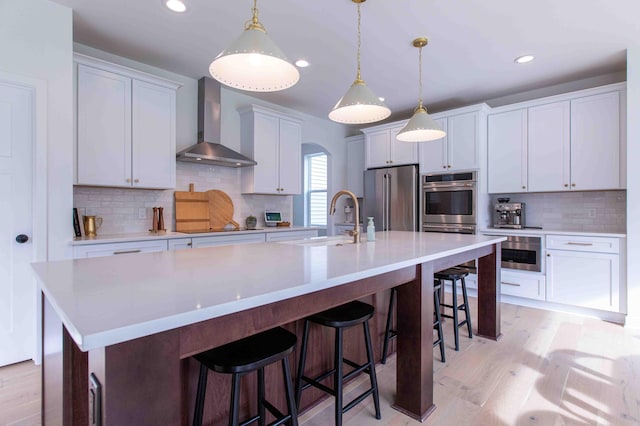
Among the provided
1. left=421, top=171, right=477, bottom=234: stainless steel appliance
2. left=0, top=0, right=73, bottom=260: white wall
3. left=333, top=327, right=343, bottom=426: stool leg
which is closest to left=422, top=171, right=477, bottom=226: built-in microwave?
left=421, top=171, right=477, bottom=234: stainless steel appliance

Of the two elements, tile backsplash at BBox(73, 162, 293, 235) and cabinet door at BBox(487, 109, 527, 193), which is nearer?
tile backsplash at BBox(73, 162, 293, 235)

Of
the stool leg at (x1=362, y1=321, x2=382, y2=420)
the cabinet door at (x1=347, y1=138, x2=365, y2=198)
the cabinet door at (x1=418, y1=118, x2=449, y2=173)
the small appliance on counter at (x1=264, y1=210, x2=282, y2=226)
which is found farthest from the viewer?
the cabinet door at (x1=347, y1=138, x2=365, y2=198)

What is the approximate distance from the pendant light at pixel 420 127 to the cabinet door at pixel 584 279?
2.08 metres

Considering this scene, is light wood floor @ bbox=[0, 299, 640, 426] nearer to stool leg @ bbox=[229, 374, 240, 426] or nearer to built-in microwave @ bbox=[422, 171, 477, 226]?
stool leg @ bbox=[229, 374, 240, 426]

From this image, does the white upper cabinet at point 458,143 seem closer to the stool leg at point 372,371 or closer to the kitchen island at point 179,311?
the kitchen island at point 179,311

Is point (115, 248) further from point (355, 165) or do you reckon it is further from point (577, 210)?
point (577, 210)

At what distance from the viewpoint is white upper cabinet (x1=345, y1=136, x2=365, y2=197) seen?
222 inches

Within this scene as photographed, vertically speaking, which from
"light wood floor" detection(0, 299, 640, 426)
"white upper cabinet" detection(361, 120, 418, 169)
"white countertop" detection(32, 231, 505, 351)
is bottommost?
"light wood floor" detection(0, 299, 640, 426)

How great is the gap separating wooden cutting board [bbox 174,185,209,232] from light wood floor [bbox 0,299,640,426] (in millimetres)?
1764

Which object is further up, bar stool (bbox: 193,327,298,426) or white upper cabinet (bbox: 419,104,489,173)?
white upper cabinet (bbox: 419,104,489,173)

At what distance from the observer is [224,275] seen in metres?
1.20

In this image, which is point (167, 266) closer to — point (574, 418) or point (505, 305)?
point (574, 418)

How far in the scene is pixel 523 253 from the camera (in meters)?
3.79

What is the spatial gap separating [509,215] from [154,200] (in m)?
4.19
